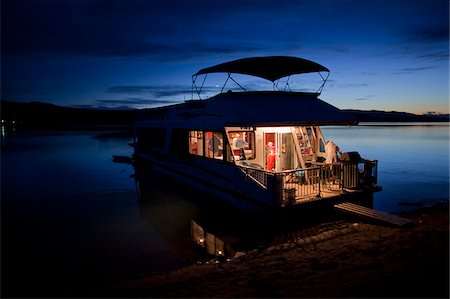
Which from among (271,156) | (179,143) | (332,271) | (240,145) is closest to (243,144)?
(240,145)

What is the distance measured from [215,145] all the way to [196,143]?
78.2 inches

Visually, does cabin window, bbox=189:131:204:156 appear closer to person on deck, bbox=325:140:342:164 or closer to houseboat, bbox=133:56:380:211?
houseboat, bbox=133:56:380:211

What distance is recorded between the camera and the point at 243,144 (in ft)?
37.0

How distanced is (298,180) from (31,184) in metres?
18.9

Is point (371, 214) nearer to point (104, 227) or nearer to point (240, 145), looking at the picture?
point (240, 145)

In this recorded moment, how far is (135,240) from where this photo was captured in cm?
1066

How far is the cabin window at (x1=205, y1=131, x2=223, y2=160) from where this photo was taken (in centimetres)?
1184

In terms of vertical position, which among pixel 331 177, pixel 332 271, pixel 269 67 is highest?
pixel 269 67

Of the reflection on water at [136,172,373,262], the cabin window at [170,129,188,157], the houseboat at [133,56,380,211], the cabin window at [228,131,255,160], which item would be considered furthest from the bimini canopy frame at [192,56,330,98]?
the reflection on water at [136,172,373,262]

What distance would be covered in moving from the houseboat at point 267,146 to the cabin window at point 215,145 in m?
0.04

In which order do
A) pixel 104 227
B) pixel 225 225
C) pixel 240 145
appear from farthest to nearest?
pixel 104 227 < pixel 240 145 < pixel 225 225

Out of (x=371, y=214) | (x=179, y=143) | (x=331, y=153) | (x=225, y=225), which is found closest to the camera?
(x=371, y=214)

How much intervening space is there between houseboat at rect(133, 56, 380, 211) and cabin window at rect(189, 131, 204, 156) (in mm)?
Result: 44

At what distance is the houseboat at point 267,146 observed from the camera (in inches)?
382
